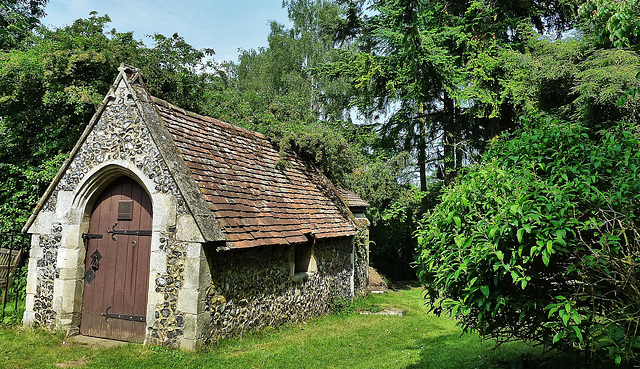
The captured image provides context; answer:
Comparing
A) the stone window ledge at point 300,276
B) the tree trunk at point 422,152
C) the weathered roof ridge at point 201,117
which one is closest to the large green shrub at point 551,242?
the stone window ledge at point 300,276

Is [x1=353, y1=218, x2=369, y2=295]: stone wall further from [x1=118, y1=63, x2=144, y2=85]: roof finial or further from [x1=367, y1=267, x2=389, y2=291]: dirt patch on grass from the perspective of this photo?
[x1=118, y1=63, x2=144, y2=85]: roof finial

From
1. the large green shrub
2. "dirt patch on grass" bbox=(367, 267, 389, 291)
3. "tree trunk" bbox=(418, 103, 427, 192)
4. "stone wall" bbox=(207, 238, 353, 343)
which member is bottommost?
"dirt patch on grass" bbox=(367, 267, 389, 291)

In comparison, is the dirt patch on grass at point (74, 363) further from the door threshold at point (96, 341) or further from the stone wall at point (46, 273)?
the stone wall at point (46, 273)

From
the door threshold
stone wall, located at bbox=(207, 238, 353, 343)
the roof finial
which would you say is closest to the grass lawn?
the door threshold

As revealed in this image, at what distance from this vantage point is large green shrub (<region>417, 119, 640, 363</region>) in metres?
3.75

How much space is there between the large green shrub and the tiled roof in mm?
4152

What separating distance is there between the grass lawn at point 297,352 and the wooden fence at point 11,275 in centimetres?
106

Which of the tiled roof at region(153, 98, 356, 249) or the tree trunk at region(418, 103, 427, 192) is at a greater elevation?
the tree trunk at region(418, 103, 427, 192)

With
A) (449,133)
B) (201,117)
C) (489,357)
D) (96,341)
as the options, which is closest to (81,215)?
(96,341)

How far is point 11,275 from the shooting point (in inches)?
357

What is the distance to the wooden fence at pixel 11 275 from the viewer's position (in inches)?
343

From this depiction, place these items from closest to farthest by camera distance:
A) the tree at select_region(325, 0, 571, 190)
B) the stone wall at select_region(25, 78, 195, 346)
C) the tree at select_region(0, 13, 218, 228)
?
the stone wall at select_region(25, 78, 195, 346) < the tree at select_region(0, 13, 218, 228) < the tree at select_region(325, 0, 571, 190)

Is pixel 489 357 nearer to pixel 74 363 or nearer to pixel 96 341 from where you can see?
pixel 74 363

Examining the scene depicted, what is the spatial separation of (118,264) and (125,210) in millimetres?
1098
